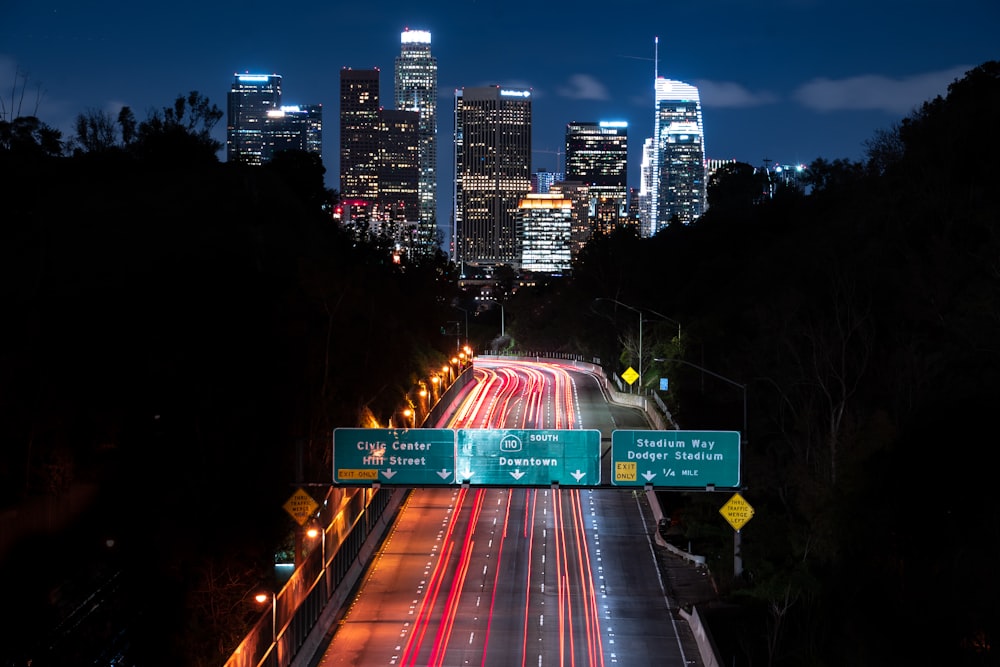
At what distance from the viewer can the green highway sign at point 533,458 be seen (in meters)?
32.1

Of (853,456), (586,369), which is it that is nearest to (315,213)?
(586,369)

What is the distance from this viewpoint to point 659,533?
45312 mm

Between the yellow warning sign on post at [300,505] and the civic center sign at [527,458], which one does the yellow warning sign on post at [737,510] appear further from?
the yellow warning sign on post at [300,505]

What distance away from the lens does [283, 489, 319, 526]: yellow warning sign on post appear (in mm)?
32969

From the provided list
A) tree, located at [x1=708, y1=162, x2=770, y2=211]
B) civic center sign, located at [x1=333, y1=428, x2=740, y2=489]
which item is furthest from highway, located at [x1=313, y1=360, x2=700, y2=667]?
tree, located at [x1=708, y1=162, x2=770, y2=211]

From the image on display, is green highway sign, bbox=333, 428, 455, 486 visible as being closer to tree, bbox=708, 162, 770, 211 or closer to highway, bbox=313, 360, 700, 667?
highway, bbox=313, 360, 700, 667

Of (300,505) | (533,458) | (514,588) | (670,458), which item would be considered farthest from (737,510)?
(300,505)

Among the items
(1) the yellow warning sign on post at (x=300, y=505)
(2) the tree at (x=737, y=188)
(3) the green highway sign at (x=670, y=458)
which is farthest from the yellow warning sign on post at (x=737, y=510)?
(2) the tree at (x=737, y=188)

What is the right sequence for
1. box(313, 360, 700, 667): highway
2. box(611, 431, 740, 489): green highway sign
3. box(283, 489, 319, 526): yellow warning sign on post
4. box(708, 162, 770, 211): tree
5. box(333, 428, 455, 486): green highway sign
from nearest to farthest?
box(313, 360, 700, 667): highway → box(611, 431, 740, 489): green highway sign → box(333, 428, 455, 486): green highway sign → box(283, 489, 319, 526): yellow warning sign on post → box(708, 162, 770, 211): tree

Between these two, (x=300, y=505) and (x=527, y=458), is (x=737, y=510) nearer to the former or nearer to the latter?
(x=527, y=458)

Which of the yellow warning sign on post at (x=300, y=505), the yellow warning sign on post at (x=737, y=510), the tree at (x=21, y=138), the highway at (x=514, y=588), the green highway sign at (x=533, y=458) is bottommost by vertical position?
the highway at (x=514, y=588)

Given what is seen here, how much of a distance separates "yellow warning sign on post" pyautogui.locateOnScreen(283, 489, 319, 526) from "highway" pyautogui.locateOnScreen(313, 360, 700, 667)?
3.61 m

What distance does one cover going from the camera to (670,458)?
3188cm

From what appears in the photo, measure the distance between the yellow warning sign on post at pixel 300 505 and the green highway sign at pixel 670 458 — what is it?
9.24 m
